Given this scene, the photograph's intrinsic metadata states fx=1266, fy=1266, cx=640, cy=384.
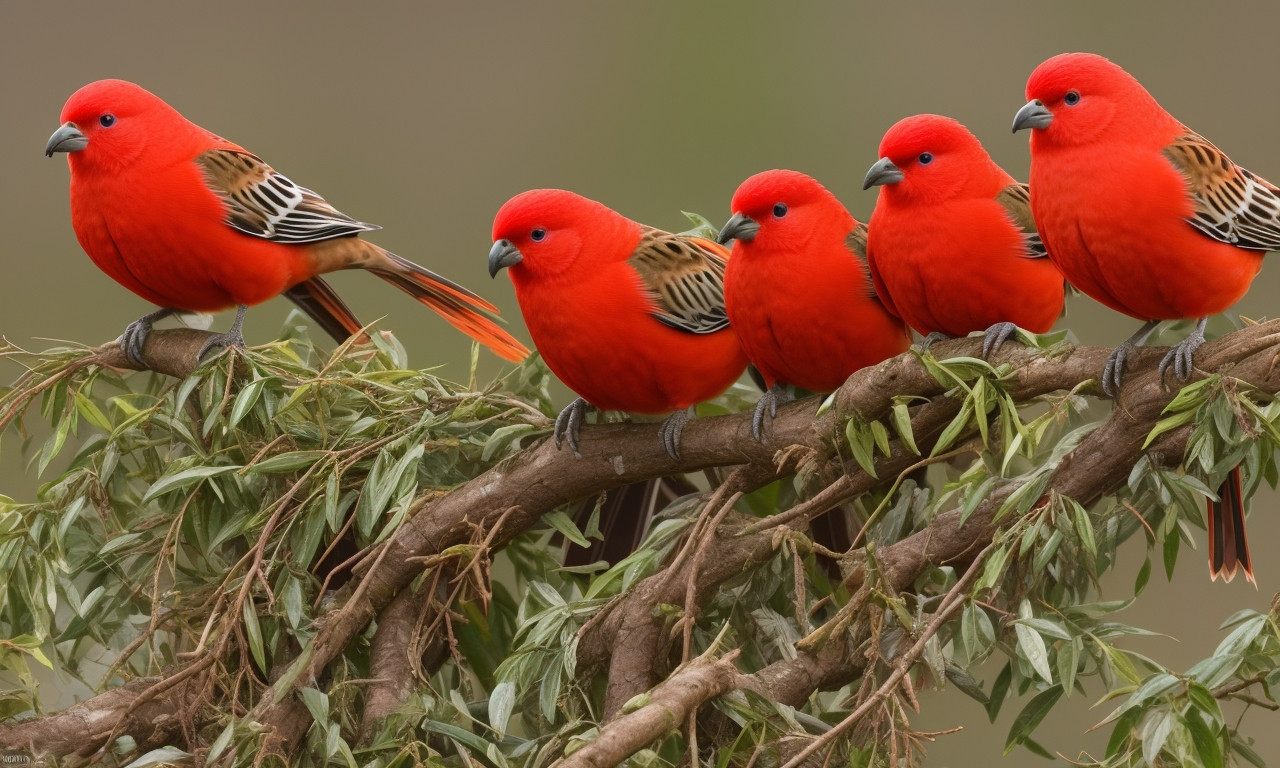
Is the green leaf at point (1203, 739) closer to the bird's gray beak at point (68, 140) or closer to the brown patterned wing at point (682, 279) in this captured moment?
the brown patterned wing at point (682, 279)

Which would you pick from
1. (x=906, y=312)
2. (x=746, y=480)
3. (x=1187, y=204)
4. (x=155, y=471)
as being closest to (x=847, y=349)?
(x=906, y=312)

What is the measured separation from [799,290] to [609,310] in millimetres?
378

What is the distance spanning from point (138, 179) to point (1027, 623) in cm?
202

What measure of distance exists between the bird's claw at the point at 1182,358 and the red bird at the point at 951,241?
1.37 feet

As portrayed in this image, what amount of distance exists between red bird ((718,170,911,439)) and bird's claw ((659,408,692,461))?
0.51ft

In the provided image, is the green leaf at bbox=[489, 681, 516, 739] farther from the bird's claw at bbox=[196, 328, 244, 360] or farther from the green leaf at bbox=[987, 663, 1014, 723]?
the bird's claw at bbox=[196, 328, 244, 360]

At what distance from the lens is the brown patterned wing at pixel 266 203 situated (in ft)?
9.16

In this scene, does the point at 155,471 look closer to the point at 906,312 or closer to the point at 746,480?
the point at 746,480

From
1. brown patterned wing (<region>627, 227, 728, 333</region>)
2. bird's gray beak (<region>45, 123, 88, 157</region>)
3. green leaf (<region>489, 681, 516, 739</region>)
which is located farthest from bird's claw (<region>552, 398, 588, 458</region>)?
bird's gray beak (<region>45, 123, 88, 157</region>)

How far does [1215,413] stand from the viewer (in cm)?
161

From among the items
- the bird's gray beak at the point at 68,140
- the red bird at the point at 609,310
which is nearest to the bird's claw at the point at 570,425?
the red bird at the point at 609,310

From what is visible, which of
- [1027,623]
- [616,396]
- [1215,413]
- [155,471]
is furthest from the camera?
[155,471]

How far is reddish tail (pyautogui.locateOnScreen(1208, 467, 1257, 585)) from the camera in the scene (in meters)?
1.96

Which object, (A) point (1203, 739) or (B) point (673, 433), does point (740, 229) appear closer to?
(B) point (673, 433)
